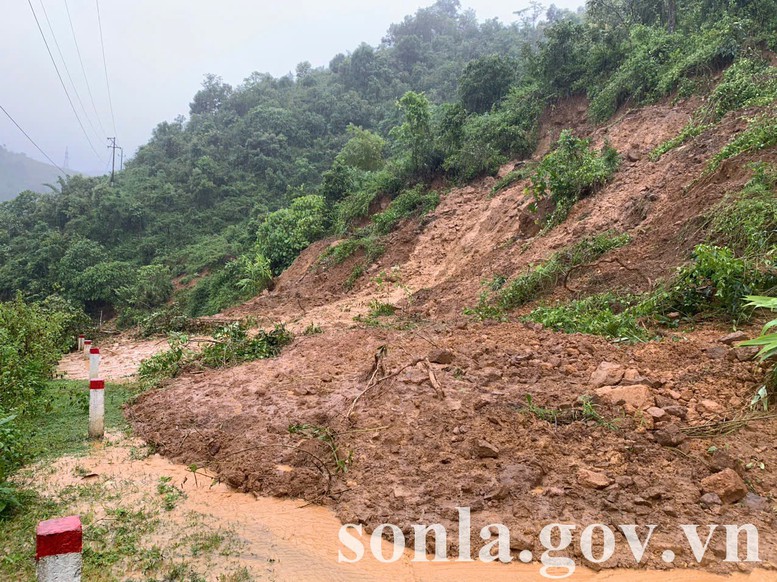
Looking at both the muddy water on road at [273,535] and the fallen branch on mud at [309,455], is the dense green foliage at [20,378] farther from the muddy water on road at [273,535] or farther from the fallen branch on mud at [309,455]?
the fallen branch on mud at [309,455]

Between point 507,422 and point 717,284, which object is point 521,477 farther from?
point 717,284

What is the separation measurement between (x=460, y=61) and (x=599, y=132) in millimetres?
34221

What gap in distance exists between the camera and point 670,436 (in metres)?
3.45

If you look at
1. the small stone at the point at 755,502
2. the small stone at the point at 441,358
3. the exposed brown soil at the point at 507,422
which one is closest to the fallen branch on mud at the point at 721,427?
the exposed brown soil at the point at 507,422

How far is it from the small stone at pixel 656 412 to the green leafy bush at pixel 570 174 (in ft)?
25.4

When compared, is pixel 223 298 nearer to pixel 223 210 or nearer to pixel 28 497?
pixel 223 210

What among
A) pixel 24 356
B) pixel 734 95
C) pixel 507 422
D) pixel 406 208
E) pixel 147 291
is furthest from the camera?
pixel 147 291

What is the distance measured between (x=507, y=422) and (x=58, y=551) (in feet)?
10.0

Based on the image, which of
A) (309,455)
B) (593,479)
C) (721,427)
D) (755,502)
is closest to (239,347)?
(309,455)

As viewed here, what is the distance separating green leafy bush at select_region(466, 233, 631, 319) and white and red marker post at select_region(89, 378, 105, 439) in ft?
17.2

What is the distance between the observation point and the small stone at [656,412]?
3.67m

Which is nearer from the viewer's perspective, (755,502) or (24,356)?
(755,502)

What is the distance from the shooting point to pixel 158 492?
390 cm

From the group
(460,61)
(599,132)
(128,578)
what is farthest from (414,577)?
(460,61)
